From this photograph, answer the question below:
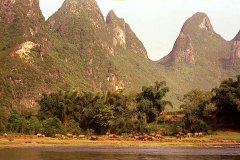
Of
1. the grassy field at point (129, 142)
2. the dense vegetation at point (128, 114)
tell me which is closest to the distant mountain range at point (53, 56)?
the dense vegetation at point (128, 114)

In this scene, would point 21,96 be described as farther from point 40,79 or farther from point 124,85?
point 124,85

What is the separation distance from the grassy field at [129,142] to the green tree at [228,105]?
3.38 metres

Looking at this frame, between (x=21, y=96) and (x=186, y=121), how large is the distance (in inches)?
2327

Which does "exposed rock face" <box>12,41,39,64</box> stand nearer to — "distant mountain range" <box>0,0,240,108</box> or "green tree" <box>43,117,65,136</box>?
"distant mountain range" <box>0,0,240,108</box>

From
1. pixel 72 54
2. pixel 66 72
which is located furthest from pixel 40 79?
pixel 72 54

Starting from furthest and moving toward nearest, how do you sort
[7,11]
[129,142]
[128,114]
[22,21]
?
[7,11] → [22,21] → [128,114] → [129,142]

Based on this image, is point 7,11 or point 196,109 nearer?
point 196,109

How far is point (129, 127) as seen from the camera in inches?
2437

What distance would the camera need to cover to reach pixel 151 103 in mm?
68875

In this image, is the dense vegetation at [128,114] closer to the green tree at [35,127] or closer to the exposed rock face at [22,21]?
the green tree at [35,127]

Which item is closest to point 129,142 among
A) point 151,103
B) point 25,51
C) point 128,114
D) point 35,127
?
point 35,127

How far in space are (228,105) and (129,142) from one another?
1924 centimetres

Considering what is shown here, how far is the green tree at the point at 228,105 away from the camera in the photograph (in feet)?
196

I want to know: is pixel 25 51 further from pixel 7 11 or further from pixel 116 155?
pixel 116 155
